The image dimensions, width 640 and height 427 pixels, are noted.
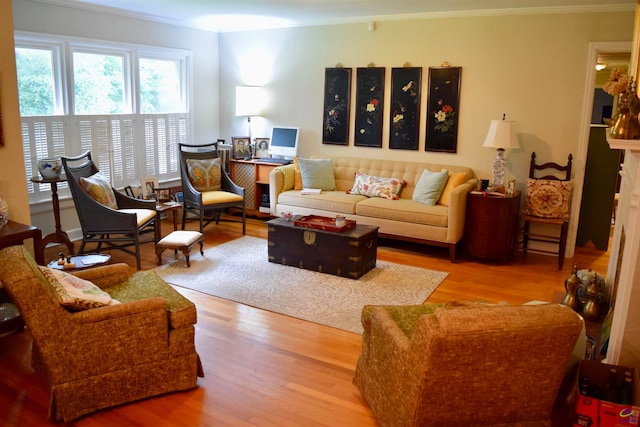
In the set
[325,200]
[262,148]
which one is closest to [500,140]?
[325,200]

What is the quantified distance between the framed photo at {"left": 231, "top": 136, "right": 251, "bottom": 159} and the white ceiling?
144cm

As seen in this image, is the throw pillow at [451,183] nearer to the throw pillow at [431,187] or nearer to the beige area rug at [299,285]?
the throw pillow at [431,187]

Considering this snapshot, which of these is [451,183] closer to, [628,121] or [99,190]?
[628,121]

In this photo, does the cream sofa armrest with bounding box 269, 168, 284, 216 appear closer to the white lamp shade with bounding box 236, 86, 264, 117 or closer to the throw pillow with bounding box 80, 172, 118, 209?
the white lamp shade with bounding box 236, 86, 264, 117

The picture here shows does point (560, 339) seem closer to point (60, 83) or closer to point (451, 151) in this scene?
point (451, 151)

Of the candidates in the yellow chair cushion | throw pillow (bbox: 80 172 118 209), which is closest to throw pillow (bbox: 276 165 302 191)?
the yellow chair cushion

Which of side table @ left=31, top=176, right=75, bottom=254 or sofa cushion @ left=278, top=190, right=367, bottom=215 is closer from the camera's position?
side table @ left=31, top=176, right=75, bottom=254

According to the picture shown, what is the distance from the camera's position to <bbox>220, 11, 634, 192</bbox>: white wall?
5172 mm

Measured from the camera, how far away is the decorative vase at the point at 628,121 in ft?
8.13

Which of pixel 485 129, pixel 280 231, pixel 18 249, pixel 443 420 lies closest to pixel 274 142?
pixel 280 231

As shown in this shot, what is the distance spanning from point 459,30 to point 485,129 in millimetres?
1086

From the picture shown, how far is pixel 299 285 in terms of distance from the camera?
14.6 ft

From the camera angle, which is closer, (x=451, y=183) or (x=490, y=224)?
(x=490, y=224)

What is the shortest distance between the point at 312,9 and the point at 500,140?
2352mm
